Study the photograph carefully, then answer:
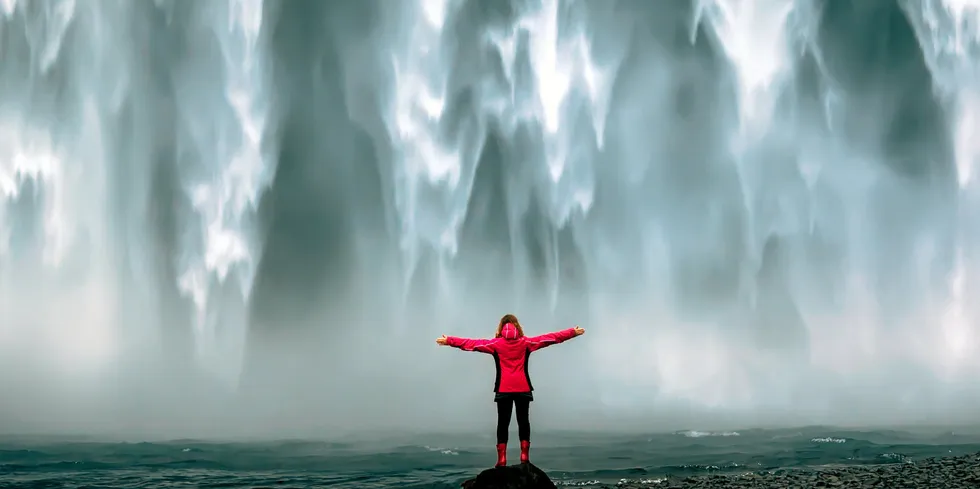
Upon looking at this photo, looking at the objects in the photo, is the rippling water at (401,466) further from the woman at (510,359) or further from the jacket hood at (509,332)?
the jacket hood at (509,332)

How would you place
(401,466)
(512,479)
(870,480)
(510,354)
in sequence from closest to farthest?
(512,479) → (510,354) → (870,480) → (401,466)

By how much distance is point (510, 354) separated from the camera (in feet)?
71.7

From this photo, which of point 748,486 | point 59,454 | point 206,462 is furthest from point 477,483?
point 59,454

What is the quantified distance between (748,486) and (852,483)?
3.64 metres

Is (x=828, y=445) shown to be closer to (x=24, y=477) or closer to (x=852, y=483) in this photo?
(x=852, y=483)

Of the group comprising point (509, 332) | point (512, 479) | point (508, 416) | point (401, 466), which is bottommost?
point (401, 466)

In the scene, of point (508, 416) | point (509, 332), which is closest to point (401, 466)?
point (508, 416)

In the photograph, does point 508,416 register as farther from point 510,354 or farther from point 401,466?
point 401,466

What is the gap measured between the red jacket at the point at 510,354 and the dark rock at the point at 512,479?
2.30m

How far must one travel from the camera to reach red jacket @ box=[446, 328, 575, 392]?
71.7 feet

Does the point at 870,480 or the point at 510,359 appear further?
the point at 870,480

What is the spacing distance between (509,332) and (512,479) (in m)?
4.24

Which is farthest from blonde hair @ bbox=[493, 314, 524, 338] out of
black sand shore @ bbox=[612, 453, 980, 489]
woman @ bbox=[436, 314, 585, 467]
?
black sand shore @ bbox=[612, 453, 980, 489]

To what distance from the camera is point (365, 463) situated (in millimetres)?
59625
